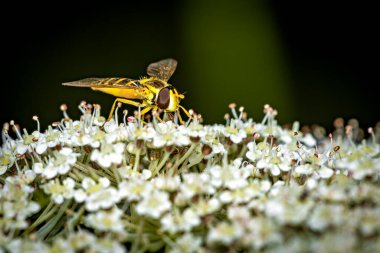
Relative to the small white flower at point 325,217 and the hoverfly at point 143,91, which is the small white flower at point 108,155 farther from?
the small white flower at point 325,217

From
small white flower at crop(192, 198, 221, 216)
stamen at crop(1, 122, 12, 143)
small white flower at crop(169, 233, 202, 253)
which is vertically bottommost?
small white flower at crop(169, 233, 202, 253)

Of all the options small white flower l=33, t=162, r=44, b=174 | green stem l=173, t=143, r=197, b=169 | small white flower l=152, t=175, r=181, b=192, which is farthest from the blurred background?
small white flower l=152, t=175, r=181, b=192

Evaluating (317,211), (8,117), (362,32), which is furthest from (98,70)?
(317,211)

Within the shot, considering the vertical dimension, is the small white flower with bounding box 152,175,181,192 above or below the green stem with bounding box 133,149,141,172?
below

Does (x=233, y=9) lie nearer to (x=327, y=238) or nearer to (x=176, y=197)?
(x=176, y=197)

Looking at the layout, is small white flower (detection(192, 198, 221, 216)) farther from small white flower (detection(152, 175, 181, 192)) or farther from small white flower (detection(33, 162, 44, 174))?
small white flower (detection(33, 162, 44, 174))

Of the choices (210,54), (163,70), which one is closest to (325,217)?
(163,70)
